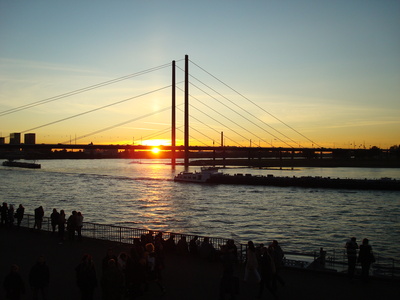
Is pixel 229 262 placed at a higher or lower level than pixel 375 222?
higher

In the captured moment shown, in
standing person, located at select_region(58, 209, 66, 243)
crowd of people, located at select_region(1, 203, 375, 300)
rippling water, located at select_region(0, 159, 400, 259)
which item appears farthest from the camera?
rippling water, located at select_region(0, 159, 400, 259)

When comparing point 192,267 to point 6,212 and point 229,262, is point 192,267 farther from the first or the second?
point 6,212

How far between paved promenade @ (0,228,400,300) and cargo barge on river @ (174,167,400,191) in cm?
5471

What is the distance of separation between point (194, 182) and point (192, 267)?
61254 millimetres

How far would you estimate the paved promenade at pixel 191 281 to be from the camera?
31.1ft

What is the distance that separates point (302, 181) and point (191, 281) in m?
59.6

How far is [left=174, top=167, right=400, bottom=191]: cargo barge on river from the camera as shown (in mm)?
61219

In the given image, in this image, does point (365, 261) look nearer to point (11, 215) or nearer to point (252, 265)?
point (252, 265)

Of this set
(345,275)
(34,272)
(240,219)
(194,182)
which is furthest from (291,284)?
(194,182)

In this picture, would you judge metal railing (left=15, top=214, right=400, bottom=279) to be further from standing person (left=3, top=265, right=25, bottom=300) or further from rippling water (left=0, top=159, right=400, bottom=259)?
standing person (left=3, top=265, right=25, bottom=300)

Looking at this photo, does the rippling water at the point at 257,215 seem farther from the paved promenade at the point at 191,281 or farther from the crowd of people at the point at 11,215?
the crowd of people at the point at 11,215

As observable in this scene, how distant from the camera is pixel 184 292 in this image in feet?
31.7

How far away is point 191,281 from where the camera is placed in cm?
1045

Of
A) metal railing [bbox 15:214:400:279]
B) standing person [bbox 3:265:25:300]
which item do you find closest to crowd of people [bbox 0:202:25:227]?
metal railing [bbox 15:214:400:279]
